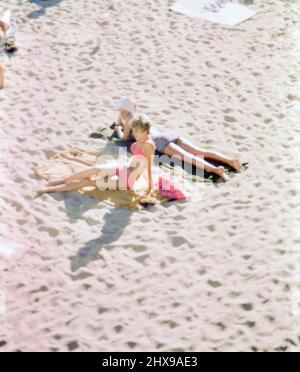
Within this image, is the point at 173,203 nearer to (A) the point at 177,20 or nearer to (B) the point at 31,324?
(B) the point at 31,324

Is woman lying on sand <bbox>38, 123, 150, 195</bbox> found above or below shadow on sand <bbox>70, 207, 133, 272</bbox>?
above

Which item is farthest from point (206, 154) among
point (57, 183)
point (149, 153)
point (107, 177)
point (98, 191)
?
point (57, 183)

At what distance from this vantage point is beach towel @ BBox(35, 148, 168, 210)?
6254 millimetres

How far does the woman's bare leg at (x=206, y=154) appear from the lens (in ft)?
22.1

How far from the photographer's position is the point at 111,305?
5.14 m

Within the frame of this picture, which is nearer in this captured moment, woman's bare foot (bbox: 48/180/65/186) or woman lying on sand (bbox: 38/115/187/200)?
woman lying on sand (bbox: 38/115/187/200)

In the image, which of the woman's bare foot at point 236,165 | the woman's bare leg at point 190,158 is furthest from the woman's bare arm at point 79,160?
the woman's bare foot at point 236,165

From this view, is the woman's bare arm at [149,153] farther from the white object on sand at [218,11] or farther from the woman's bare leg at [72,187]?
the white object on sand at [218,11]

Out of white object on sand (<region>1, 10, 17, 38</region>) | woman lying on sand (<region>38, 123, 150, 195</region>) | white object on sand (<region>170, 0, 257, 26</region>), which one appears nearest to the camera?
woman lying on sand (<region>38, 123, 150, 195</region>)

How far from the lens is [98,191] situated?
6.42 metres

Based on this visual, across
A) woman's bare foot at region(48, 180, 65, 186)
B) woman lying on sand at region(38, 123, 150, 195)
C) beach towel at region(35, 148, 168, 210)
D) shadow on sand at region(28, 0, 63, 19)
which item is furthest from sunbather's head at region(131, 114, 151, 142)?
shadow on sand at region(28, 0, 63, 19)

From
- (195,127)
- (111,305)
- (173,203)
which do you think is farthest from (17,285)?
(195,127)

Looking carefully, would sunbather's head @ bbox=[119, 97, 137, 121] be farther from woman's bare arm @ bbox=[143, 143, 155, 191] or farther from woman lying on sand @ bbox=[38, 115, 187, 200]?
woman's bare arm @ bbox=[143, 143, 155, 191]

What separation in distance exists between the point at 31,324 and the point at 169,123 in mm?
3292
